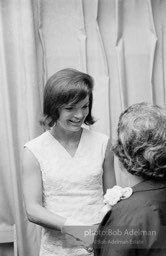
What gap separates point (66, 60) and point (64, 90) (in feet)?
2.67

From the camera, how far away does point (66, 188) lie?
1830 mm

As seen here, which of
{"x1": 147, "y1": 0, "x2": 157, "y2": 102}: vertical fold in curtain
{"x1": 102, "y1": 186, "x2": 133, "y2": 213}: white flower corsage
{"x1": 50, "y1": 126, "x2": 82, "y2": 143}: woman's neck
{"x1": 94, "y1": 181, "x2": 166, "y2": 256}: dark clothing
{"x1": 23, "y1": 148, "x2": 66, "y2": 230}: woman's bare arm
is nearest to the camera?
{"x1": 94, "y1": 181, "x2": 166, "y2": 256}: dark clothing

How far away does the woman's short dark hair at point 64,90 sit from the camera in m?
1.79

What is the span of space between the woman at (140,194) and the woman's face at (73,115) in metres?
0.48

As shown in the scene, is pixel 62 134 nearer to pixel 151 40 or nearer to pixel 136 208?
pixel 136 208

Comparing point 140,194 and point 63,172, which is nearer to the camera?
point 140,194

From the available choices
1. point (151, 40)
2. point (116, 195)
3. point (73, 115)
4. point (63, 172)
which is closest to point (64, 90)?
point (73, 115)

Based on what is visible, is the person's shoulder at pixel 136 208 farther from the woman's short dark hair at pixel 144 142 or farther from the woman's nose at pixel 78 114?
the woman's nose at pixel 78 114

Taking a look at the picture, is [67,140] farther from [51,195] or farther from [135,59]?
[135,59]

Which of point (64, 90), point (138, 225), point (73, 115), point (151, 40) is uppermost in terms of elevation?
point (151, 40)

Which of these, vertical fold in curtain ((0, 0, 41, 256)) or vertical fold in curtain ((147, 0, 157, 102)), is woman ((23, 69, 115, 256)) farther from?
vertical fold in curtain ((147, 0, 157, 102))

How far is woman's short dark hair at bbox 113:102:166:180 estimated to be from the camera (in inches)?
49.9

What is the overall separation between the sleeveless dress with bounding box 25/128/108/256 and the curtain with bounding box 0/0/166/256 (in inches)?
25.6

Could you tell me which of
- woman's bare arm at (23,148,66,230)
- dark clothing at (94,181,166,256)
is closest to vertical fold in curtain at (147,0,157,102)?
woman's bare arm at (23,148,66,230)
